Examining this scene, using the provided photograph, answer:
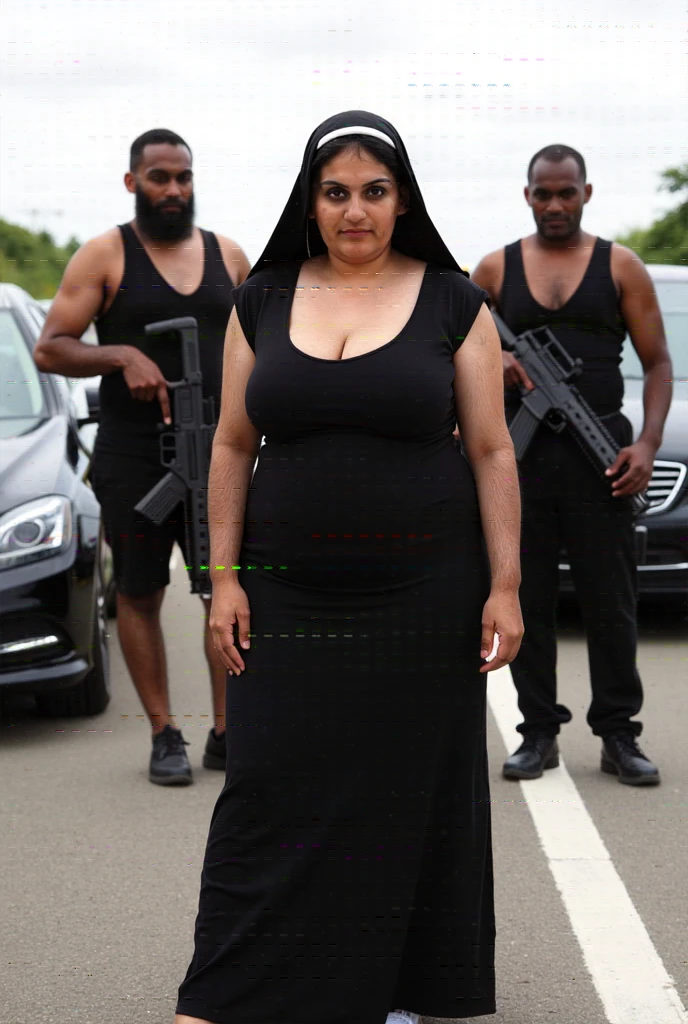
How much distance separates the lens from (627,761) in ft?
19.1

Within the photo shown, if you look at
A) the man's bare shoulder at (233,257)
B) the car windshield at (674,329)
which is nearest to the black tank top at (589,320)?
the man's bare shoulder at (233,257)

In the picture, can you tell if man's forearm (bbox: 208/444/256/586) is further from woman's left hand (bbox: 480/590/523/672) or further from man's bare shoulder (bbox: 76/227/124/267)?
man's bare shoulder (bbox: 76/227/124/267)

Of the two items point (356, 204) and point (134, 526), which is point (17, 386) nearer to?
point (134, 526)

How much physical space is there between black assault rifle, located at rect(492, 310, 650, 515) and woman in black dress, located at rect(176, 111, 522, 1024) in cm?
212

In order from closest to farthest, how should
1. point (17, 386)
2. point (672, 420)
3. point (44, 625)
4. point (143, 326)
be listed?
point (143, 326), point (44, 625), point (17, 386), point (672, 420)

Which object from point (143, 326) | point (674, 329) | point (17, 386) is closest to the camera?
point (143, 326)

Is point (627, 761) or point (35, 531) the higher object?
point (35, 531)

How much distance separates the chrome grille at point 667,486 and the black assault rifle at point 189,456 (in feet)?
11.2

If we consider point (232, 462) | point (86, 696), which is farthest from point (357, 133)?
point (86, 696)

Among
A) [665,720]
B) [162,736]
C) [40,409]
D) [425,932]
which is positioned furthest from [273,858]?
[40,409]

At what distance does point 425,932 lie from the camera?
353cm

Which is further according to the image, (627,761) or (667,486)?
(667,486)

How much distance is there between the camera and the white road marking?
152 inches

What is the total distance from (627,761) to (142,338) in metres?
2.30
